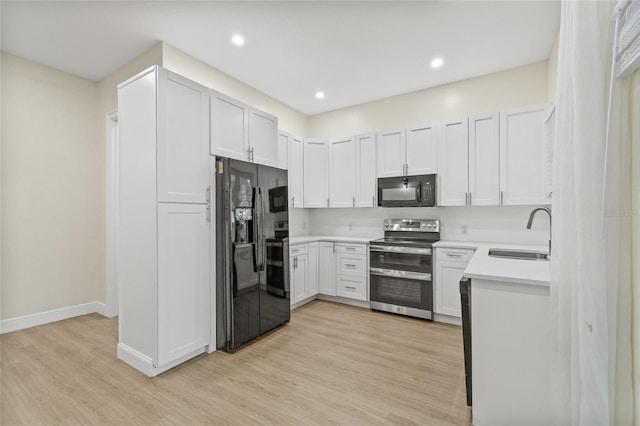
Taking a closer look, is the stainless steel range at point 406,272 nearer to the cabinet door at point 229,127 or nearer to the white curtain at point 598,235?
the cabinet door at point 229,127

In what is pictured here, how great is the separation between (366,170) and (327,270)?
1.59 meters

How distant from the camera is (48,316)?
11.2 ft

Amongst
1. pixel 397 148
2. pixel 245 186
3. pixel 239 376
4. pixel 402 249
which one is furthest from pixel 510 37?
pixel 239 376

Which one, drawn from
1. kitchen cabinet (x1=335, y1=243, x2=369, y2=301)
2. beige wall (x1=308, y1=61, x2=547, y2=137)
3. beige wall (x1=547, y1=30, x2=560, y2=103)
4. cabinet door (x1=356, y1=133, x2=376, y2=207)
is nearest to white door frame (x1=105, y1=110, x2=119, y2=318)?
kitchen cabinet (x1=335, y1=243, x2=369, y2=301)

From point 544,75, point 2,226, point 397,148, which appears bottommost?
point 2,226

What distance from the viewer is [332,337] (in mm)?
3043

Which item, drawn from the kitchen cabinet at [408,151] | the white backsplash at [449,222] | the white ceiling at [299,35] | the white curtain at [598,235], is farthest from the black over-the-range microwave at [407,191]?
the white curtain at [598,235]

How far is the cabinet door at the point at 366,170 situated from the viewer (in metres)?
4.18

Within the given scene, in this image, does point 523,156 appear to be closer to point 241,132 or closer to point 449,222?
point 449,222

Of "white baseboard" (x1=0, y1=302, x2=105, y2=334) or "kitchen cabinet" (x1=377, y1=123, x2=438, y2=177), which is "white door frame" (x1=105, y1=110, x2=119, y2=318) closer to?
"white baseboard" (x1=0, y1=302, x2=105, y2=334)

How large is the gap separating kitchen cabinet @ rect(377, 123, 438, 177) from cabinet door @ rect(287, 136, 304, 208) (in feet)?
3.96

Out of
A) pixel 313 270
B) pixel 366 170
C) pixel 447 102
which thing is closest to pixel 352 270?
pixel 313 270

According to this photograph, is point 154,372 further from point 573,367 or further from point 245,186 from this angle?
point 573,367

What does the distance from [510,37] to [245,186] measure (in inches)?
121
